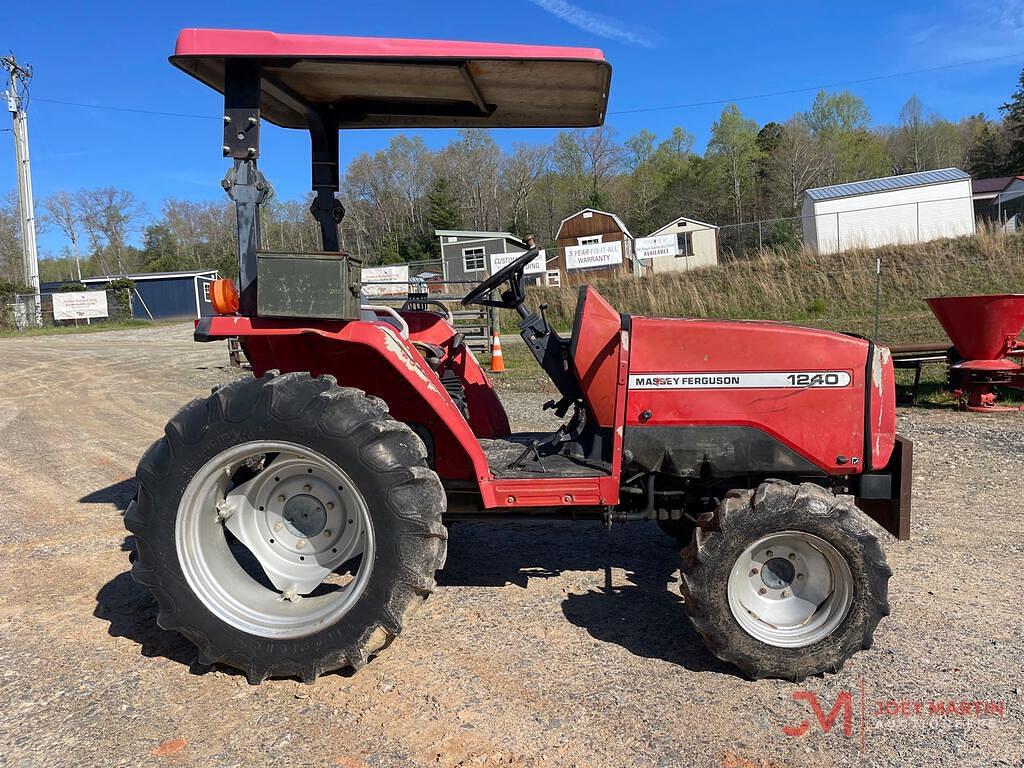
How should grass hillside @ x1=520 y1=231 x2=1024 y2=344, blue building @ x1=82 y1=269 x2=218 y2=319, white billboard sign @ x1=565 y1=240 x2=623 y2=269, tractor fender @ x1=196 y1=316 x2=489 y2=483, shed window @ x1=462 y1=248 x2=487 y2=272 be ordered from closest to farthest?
tractor fender @ x1=196 y1=316 x2=489 y2=483 → grass hillside @ x1=520 y1=231 x2=1024 y2=344 → white billboard sign @ x1=565 y1=240 x2=623 y2=269 → shed window @ x1=462 y1=248 x2=487 y2=272 → blue building @ x1=82 y1=269 x2=218 y2=319

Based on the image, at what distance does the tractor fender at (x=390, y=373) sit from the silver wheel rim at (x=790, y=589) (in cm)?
115

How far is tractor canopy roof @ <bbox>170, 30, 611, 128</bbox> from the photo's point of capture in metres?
2.66

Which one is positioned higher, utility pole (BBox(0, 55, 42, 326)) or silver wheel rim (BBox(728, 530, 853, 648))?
Result: utility pole (BBox(0, 55, 42, 326))

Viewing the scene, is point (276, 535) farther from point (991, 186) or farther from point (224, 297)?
point (991, 186)

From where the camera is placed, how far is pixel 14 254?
51.3 metres

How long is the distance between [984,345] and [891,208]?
69.4 ft

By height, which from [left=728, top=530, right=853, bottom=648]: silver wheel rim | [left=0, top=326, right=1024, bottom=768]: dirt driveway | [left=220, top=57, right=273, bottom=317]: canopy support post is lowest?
[left=0, top=326, right=1024, bottom=768]: dirt driveway

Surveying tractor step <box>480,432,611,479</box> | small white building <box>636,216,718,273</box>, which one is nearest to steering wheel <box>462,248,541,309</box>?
tractor step <box>480,432,611,479</box>

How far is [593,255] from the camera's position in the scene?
30.8 metres

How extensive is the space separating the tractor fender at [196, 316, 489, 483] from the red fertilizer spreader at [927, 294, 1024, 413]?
22.0 feet

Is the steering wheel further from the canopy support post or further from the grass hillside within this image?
the grass hillside

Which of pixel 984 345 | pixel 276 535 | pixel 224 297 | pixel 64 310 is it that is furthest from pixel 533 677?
pixel 64 310

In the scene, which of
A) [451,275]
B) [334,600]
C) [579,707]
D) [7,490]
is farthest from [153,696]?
[451,275]

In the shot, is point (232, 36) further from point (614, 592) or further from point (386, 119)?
point (614, 592)
